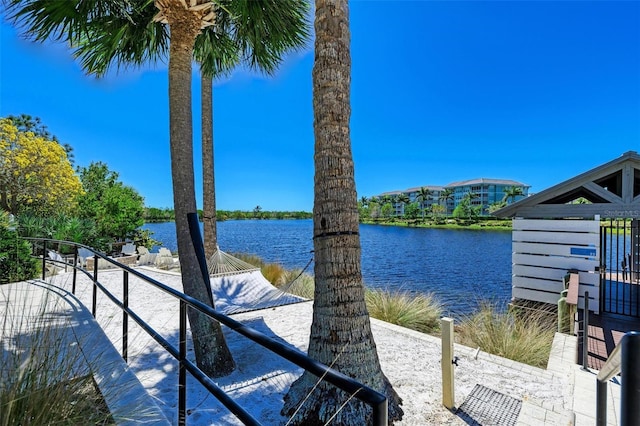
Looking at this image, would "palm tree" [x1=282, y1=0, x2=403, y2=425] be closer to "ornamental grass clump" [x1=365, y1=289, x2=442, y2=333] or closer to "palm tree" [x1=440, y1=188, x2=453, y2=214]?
"ornamental grass clump" [x1=365, y1=289, x2=442, y2=333]

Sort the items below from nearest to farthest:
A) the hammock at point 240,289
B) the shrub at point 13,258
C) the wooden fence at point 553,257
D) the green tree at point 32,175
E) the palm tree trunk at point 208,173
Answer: the hammock at point 240,289, the wooden fence at point 553,257, the shrub at point 13,258, the palm tree trunk at point 208,173, the green tree at point 32,175

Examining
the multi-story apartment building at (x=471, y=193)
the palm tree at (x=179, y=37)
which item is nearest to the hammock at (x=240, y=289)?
the palm tree at (x=179, y=37)

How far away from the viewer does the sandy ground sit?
2.64 meters

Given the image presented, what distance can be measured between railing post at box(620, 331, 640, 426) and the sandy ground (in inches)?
89.3

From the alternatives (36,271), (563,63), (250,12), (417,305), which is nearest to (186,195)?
(250,12)

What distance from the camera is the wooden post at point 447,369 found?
2.72m

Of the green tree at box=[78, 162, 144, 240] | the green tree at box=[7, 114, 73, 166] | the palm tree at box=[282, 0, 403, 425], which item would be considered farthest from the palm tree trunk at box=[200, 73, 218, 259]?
the green tree at box=[7, 114, 73, 166]

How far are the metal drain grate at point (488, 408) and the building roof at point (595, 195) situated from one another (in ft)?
15.2

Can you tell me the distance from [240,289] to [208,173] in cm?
256

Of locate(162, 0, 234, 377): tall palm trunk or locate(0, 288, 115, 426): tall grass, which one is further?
locate(162, 0, 234, 377): tall palm trunk

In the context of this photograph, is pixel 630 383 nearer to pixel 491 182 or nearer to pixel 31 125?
pixel 31 125

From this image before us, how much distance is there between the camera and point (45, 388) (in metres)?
1.20

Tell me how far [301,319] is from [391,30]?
9.00m

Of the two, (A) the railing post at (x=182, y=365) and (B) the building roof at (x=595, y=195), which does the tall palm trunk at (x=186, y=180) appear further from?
(B) the building roof at (x=595, y=195)
